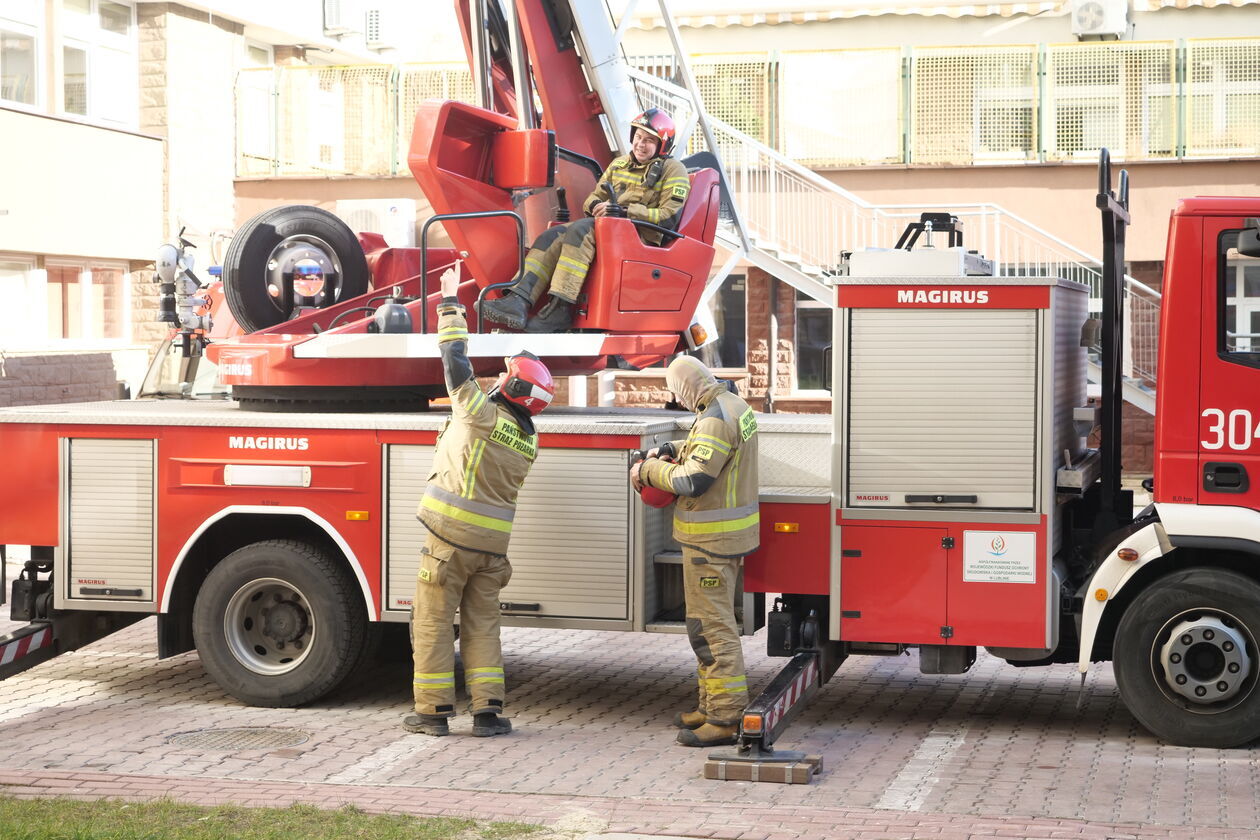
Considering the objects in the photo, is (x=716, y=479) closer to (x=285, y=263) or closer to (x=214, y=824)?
(x=214, y=824)

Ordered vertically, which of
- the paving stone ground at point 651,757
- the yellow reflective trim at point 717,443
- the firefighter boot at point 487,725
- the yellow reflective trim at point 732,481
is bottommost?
the paving stone ground at point 651,757

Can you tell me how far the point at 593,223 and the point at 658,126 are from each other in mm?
755

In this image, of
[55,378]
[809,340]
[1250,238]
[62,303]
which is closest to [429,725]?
[1250,238]

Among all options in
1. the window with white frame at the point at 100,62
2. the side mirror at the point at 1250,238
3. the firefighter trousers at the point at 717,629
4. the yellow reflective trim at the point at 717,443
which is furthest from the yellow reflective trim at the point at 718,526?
the window with white frame at the point at 100,62

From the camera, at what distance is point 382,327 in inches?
362

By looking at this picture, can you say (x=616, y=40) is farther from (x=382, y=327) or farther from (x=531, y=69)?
(x=382, y=327)

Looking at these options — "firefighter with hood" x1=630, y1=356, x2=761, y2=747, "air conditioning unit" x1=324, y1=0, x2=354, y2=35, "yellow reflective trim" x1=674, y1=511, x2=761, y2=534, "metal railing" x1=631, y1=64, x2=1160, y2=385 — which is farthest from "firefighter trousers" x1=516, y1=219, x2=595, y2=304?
"air conditioning unit" x1=324, y1=0, x2=354, y2=35

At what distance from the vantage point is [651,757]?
316 inches

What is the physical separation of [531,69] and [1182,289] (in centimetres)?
433

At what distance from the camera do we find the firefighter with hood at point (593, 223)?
31.0 feet

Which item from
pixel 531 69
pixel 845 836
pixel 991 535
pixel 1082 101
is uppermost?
pixel 1082 101

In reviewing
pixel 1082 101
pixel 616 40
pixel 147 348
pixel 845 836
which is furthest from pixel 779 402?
pixel 845 836

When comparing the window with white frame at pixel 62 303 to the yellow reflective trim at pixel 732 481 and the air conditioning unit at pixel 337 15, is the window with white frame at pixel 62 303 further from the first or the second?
the yellow reflective trim at pixel 732 481

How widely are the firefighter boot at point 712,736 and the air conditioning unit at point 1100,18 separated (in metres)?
18.3
